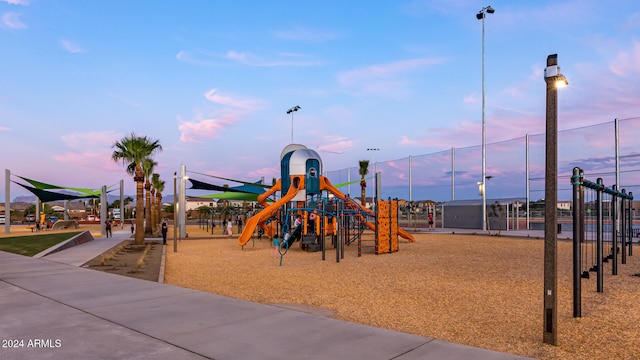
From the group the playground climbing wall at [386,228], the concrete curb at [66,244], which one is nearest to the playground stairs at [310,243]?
the playground climbing wall at [386,228]

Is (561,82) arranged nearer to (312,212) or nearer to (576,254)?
(576,254)

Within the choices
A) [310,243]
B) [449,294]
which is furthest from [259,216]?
[449,294]

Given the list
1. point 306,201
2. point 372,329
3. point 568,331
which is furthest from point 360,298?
point 306,201

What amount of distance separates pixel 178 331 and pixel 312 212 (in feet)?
57.3

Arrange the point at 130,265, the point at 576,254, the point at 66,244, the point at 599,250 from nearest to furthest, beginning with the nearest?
the point at 576,254
the point at 599,250
the point at 130,265
the point at 66,244

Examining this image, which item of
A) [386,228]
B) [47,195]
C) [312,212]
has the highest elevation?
[47,195]

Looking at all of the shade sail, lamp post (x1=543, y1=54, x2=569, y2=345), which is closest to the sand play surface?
lamp post (x1=543, y1=54, x2=569, y2=345)

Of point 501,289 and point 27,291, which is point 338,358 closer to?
point 501,289

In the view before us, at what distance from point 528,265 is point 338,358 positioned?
1354 cm

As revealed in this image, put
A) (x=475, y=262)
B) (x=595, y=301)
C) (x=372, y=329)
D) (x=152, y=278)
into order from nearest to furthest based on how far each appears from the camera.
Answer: (x=372, y=329) < (x=595, y=301) < (x=152, y=278) < (x=475, y=262)

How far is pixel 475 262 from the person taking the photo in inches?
696

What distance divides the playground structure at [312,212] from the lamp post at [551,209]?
14.4 meters

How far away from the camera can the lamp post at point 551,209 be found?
6.79 meters

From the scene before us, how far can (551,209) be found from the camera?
269 inches
